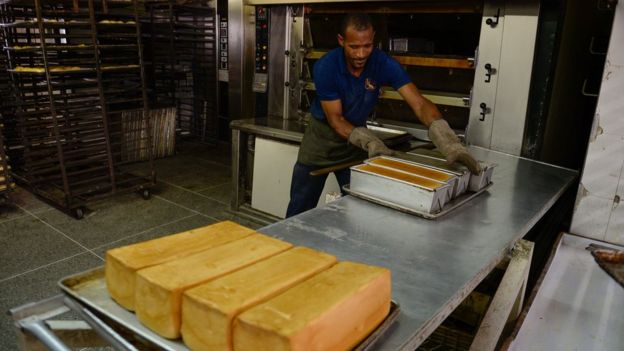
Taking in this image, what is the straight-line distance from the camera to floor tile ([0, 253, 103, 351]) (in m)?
2.45

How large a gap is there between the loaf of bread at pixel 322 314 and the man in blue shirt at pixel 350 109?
46.8 inches

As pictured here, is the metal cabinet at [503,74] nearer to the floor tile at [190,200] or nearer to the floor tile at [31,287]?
the floor tile at [190,200]

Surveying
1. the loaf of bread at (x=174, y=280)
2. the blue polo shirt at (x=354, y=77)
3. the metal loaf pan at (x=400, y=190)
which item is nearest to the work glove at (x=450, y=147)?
the metal loaf pan at (x=400, y=190)

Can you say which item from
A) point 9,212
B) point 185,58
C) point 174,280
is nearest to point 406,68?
point 174,280

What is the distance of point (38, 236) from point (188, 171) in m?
2.08

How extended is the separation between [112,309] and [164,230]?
2.92 meters

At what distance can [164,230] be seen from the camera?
384 cm

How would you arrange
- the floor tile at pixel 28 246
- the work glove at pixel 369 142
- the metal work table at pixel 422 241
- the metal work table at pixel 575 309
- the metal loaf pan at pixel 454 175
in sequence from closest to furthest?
the metal work table at pixel 422 241
the metal work table at pixel 575 309
the metal loaf pan at pixel 454 175
the work glove at pixel 369 142
the floor tile at pixel 28 246

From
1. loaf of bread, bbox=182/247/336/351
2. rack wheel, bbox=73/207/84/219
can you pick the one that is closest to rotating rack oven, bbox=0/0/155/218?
rack wheel, bbox=73/207/84/219

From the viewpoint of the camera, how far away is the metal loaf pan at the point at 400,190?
169 cm

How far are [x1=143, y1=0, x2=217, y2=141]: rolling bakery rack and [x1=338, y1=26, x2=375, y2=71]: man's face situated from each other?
4.06 m

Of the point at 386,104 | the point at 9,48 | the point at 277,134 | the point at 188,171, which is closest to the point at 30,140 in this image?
the point at 9,48

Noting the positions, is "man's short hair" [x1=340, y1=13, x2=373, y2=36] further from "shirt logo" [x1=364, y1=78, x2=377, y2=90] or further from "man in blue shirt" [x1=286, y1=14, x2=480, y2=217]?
"shirt logo" [x1=364, y1=78, x2=377, y2=90]

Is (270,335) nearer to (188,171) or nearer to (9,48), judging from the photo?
(9,48)
